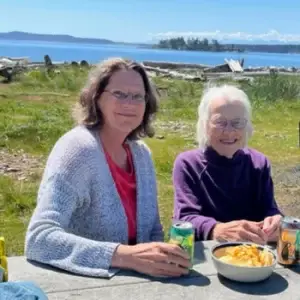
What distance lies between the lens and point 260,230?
7.55ft

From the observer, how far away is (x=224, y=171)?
283cm

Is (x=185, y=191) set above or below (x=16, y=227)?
above

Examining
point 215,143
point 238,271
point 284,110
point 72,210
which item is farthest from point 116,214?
point 284,110

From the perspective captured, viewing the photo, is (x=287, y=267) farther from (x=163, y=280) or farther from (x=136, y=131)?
(x=136, y=131)

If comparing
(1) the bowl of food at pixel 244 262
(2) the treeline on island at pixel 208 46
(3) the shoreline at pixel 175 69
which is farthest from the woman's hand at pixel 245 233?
(2) the treeline on island at pixel 208 46

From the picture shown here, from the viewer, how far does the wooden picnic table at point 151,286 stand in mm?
1771

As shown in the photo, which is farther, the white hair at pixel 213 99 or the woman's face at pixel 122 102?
the white hair at pixel 213 99

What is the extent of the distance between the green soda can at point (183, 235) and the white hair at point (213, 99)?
3.35 feet

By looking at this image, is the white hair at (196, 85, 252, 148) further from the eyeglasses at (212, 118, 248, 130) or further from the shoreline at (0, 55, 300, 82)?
the shoreline at (0, 55, 300, 82)

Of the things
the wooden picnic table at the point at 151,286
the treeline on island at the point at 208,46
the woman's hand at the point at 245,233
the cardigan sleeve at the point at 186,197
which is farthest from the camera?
the treeline on island at the point at 208,46

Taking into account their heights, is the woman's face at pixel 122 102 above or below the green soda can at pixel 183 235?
above

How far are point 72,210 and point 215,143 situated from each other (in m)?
0.98

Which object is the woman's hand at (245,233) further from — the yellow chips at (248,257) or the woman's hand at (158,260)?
the woman's hand at (158,260)

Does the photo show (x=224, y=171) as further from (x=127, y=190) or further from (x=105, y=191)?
(x=105, y=191)
